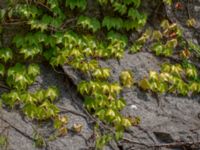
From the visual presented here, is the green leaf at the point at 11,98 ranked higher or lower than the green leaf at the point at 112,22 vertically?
lower

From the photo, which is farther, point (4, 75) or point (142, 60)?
point (142, 60)

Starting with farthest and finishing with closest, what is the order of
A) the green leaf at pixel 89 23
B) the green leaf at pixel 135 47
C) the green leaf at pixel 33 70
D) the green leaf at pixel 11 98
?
the green leaf at pixel 135 47
the green leaf at pixel 89 23
the green leaf at pixel 33 70
the green leaf at pixel 11 98

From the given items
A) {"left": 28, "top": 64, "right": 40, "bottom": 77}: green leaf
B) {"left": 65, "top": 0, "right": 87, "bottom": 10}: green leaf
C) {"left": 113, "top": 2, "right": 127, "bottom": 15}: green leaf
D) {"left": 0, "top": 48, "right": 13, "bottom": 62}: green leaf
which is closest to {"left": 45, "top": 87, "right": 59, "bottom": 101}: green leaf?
{"left": 28, "top": 64, "right": 40, "bottom": 77}: green leaf

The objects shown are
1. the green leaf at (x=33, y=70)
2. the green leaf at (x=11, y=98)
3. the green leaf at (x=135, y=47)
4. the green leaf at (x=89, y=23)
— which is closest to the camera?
the green leaf at (x=11, y=98)

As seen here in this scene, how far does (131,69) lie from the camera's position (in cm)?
403

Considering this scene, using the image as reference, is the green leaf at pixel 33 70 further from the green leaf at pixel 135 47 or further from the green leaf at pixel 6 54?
the green leaf at pixel 135 47

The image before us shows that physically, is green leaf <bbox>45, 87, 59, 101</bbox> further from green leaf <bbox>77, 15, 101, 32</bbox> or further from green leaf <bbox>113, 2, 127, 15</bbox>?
green leaf <bbox>113, 2, 127, 15</bbox>

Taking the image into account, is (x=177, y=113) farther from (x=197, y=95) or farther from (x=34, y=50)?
(x=34, y=50)

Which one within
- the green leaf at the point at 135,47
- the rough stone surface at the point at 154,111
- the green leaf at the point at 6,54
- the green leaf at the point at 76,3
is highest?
the green leaf at the point at 76,3

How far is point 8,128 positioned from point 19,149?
0.20 metres

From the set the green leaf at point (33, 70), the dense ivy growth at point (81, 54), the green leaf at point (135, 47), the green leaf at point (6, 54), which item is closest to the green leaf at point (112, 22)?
the dense ivy growth at point (81, 54)

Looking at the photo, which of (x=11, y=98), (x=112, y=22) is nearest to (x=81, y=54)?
(x=112, y=22)

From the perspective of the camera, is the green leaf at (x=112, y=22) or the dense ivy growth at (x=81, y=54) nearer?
the dense ivy growth at (x=81, y=54)

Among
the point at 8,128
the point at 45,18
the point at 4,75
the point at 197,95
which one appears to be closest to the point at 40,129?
the point at 8,128
